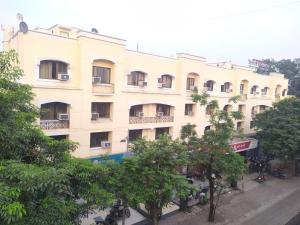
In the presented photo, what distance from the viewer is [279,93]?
3647cm

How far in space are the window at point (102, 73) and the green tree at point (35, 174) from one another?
29.6ft

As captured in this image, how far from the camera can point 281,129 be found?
24.5m

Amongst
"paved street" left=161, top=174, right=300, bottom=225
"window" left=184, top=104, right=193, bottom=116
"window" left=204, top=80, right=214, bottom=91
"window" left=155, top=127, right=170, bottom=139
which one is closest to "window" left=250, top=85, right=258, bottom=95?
"window" left=204, top=80, right=214, bottom=91

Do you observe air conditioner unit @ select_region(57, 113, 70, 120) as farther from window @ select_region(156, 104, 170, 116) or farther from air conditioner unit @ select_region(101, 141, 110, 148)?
window @ select_region(156, 104, 170, 116)

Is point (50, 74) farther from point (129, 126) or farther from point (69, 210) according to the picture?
point (69, 210)

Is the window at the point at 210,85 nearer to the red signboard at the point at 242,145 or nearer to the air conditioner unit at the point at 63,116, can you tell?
the red signboard at the point at 242,145

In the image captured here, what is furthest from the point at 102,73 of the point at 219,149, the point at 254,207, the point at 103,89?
the point at 254,207

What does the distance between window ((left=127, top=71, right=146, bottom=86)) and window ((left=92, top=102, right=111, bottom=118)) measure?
8.34 feet

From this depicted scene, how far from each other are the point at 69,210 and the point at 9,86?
14.9 ft

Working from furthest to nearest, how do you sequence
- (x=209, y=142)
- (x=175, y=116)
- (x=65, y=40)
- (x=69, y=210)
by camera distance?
(x=175, y=116) → (x=65, y=40) → (x=209, y=142) → (x=69, y=210)

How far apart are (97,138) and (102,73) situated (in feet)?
15.8

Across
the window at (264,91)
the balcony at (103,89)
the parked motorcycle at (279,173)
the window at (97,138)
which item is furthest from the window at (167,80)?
the window at (264,91)

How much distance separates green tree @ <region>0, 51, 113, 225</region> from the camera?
5.36 metres

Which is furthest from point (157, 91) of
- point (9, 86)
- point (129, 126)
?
point (9, 86)
